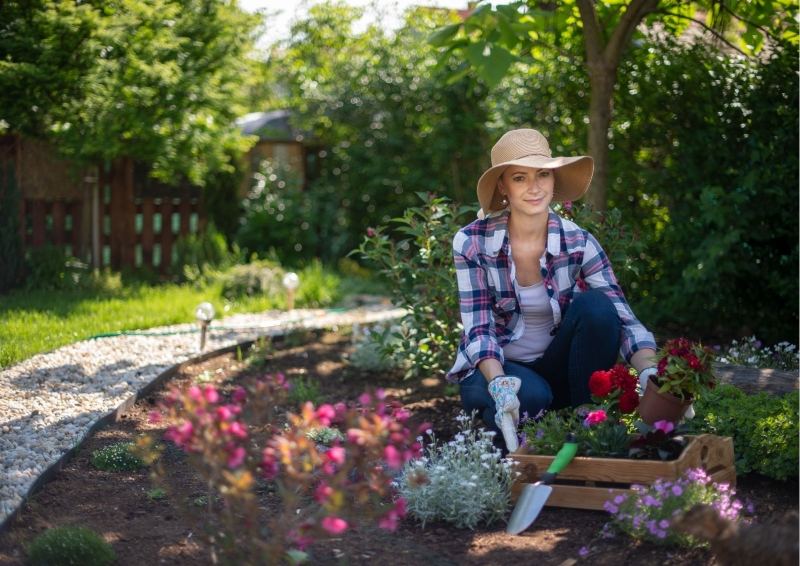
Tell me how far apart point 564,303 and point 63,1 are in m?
5.34

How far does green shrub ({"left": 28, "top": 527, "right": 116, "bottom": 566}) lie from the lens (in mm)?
2719

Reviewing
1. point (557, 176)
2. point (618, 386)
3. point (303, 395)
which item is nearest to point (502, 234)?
point (557, 176)

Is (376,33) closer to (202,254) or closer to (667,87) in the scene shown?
(202,254)

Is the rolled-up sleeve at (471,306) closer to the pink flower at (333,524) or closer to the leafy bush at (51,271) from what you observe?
the pink flower at (333,524)

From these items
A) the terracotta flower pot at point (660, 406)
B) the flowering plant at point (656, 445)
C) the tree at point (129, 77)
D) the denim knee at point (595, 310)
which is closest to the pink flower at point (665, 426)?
the flowering plant at point (656, 445)

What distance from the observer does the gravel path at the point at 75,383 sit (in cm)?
369

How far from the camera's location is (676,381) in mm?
3256

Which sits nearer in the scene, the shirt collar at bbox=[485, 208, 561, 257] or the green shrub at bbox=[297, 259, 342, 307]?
the shirt collar at bbox=[485, 208, 561, 257]

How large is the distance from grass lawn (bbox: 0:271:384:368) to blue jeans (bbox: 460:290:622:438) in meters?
2.74

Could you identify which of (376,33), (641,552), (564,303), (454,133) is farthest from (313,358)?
(376,33)

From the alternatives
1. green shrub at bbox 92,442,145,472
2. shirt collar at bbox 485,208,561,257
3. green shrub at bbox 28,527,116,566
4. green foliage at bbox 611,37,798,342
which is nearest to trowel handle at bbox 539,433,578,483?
shirt collar at bbox 485,208,561,257

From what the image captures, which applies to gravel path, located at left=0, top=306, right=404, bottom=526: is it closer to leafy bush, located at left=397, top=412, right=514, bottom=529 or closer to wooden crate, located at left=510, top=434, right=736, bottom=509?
leafy bush, located at left=397, top=412, right=514, bottom=529

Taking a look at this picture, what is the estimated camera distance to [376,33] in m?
12.2

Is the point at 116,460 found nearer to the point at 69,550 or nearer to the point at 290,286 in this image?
the point at 69,550
